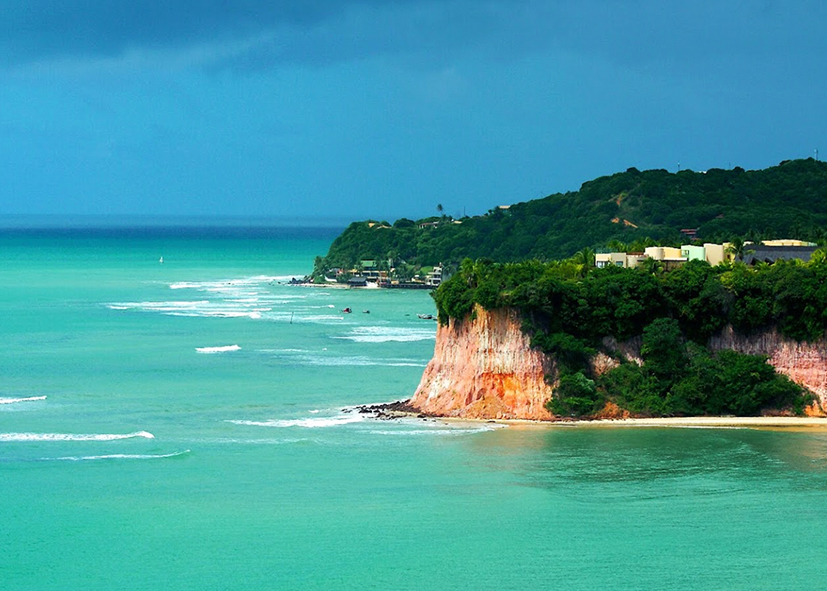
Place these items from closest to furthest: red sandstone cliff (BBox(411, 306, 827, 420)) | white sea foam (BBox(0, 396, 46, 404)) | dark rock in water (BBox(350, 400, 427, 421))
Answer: red sandstone cliff (BBox(411, 306, 827, 420)) < dark rock in water (BBox(350, 400, 427, 421)) < white sea foam (BBox(0, 396, 46, 404))

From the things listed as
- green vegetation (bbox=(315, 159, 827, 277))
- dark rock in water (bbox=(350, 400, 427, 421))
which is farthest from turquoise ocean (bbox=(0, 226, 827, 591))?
green vegetation (bbox=(315, 159, 827, 277))

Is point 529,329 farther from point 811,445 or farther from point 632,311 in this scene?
point 811,445

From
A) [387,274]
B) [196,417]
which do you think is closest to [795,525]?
[196,417]

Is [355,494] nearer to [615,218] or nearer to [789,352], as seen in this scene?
[789,352]

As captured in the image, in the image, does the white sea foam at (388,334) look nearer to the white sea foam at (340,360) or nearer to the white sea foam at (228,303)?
the white sea foam at (340,360)

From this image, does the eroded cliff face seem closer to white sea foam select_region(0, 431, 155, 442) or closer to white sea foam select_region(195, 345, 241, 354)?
white sea foam select_region(0, 431, 155, 442)

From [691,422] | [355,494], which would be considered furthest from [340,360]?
[355,494]
